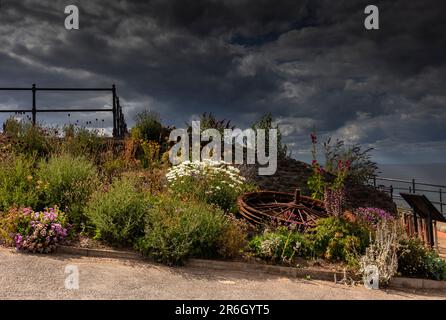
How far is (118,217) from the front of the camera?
7.27 m

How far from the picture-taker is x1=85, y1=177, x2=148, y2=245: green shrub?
7.17m

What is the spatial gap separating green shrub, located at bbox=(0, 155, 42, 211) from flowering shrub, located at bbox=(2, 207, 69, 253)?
495mm

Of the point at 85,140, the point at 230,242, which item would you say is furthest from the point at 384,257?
the point at 85,140

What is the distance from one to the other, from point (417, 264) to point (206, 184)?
448cm

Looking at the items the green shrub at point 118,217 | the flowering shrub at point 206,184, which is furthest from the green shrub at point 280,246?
the flowering shrub at point 206,184

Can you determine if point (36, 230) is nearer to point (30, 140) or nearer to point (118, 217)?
point (118, 217)

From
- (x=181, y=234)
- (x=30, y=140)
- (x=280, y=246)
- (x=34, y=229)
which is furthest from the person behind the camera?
(x=30, y=140)

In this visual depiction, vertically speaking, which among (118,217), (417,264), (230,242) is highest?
(118,217)

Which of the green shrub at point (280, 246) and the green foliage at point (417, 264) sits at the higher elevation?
the green shrub at point (280, 246)

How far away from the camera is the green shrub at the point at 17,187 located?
812 centimetres

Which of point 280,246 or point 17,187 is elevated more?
point 17,187

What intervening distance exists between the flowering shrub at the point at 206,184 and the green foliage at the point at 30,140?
13.8 ft

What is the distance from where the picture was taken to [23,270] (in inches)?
237

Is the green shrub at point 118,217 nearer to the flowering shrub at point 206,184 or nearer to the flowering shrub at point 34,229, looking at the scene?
the flowering shrub at point 34,229
